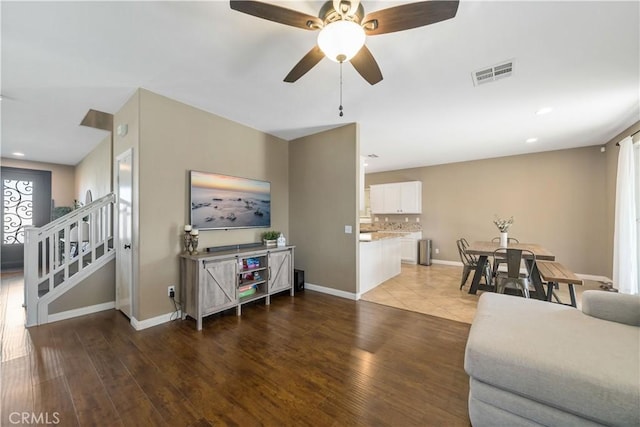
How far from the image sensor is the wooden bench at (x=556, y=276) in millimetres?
2947

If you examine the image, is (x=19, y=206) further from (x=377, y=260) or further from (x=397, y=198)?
(x=397, y=198)

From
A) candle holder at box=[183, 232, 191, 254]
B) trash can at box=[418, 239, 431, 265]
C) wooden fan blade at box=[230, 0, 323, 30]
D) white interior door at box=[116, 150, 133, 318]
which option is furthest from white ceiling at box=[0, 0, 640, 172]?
trash can at box=[418, 239, 431, 265]

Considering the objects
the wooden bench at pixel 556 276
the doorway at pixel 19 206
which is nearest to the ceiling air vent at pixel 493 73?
the wooden bench at pixel 556 276

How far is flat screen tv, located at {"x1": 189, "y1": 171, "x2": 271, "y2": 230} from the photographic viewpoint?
128 inches

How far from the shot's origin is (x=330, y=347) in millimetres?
2402

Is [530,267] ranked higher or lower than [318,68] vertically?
lower

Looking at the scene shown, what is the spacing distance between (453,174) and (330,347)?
232 inches

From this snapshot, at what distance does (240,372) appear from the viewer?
2.01 m

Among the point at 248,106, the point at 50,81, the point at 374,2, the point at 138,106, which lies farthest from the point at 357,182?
the point at 50,81

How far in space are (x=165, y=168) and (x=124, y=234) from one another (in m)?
1.04

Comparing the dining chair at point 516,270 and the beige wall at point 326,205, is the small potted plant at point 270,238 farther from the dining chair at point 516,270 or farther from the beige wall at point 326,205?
the dining chair at point 516,270

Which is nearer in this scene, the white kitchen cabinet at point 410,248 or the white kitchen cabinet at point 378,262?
the white kitchen cabinet at point 378,262

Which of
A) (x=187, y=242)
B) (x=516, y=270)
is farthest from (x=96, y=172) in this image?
(x=516, y=270)

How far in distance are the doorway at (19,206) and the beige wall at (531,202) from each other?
10215 millimetres
